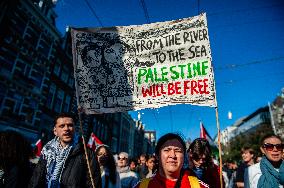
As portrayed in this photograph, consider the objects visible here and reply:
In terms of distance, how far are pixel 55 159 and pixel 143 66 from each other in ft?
5.08

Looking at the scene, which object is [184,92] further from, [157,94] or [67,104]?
[67,104]

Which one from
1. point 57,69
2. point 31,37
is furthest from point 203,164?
point 57,69

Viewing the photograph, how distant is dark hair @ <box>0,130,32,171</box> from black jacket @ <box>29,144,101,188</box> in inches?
13.0

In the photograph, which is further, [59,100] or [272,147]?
[59,100]

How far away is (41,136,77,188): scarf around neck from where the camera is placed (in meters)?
3.20

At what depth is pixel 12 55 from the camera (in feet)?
62.8

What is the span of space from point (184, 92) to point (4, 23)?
18265mm

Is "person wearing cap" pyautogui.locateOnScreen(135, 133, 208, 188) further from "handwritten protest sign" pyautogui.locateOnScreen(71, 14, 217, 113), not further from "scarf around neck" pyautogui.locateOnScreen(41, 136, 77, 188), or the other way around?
"scarf around neck" pyautogui.locateOnScreen(41, 136, 77, 188)

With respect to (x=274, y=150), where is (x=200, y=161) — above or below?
below

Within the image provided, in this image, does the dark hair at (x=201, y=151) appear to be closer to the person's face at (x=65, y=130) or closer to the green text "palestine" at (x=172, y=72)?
the green text "palestine" at (x=172, y=72)

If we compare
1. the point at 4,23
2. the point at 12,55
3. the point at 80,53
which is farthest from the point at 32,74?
the point at 80,53

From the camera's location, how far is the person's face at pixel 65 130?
3453 millimetres

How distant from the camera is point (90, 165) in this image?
322 centimetres

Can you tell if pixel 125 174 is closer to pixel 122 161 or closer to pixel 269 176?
pixel 122 161
